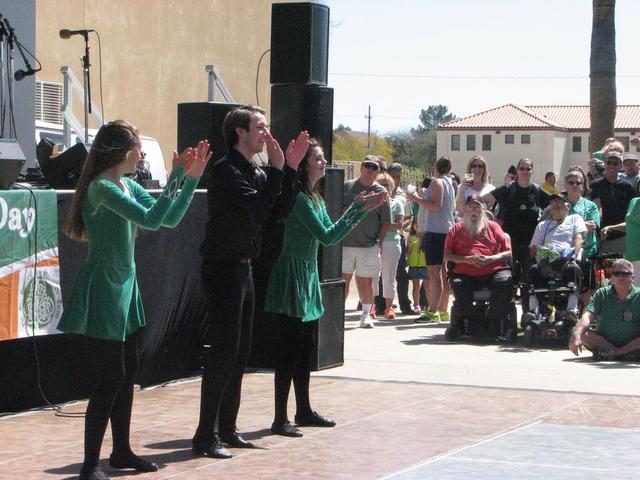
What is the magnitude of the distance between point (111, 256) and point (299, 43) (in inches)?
175

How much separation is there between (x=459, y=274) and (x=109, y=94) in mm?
20249

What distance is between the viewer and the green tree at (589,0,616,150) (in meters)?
22.1

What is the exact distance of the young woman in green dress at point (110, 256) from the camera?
6.23 meters

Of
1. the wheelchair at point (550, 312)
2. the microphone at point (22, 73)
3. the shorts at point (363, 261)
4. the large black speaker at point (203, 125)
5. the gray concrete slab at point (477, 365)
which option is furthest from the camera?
Answer: the microphone at point (22, 73)

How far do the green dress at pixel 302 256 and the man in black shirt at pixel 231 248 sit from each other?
0.56 m

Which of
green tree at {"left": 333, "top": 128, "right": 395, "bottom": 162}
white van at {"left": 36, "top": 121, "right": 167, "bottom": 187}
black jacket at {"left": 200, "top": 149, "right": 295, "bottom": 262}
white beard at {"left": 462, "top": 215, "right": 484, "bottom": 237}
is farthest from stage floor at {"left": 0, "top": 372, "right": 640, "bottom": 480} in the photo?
green tree at {"left": 333, "top": 128, "right": 395, "bottom": 162}

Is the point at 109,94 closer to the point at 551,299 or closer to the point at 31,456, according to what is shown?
the point at 551,299

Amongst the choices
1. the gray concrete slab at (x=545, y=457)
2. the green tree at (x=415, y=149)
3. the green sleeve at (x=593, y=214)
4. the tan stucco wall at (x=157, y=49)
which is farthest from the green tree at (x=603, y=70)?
the green tree at (x=415, y=149)

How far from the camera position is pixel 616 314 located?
11289 mm

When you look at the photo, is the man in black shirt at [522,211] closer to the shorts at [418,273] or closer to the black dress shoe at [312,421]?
the shorts at [418,273]

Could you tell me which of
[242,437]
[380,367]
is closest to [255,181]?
[242,437]

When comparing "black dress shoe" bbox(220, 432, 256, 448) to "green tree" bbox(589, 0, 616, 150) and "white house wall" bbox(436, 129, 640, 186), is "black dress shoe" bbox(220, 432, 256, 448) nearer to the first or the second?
"green tree" bbox(589, 0, 616, 150)

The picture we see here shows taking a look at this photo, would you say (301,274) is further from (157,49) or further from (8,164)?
(157,49)

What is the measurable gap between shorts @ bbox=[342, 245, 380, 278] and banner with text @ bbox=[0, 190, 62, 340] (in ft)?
21.0
